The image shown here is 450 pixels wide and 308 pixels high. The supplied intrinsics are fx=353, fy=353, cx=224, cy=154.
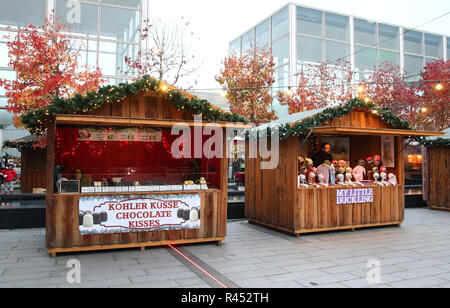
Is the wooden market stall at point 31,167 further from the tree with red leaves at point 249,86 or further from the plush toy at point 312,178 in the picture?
the plush toy at point 312,178

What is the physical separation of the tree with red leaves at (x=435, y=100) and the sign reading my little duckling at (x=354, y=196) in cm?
1265

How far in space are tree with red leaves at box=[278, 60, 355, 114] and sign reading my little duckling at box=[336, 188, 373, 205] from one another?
1026cm

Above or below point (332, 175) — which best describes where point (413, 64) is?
above

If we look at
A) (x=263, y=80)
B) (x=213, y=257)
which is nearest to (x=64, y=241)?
(x=213, y=257)

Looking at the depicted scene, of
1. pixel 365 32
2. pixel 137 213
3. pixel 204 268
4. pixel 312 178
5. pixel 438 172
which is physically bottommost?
pixel 204 268

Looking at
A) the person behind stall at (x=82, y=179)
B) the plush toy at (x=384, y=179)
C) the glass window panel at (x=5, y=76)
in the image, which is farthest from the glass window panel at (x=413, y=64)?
the person behind stall at (x=82, y=179)

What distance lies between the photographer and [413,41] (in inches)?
1097

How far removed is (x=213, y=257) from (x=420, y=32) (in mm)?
29426

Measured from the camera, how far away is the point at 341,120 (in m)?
8.48

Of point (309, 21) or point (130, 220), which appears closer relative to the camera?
point (130, 220)

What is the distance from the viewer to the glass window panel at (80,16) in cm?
1950

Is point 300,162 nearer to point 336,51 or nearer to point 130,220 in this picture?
point 130,220

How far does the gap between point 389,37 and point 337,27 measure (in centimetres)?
493

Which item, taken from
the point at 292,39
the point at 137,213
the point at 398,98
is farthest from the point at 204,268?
the point at 292,39
